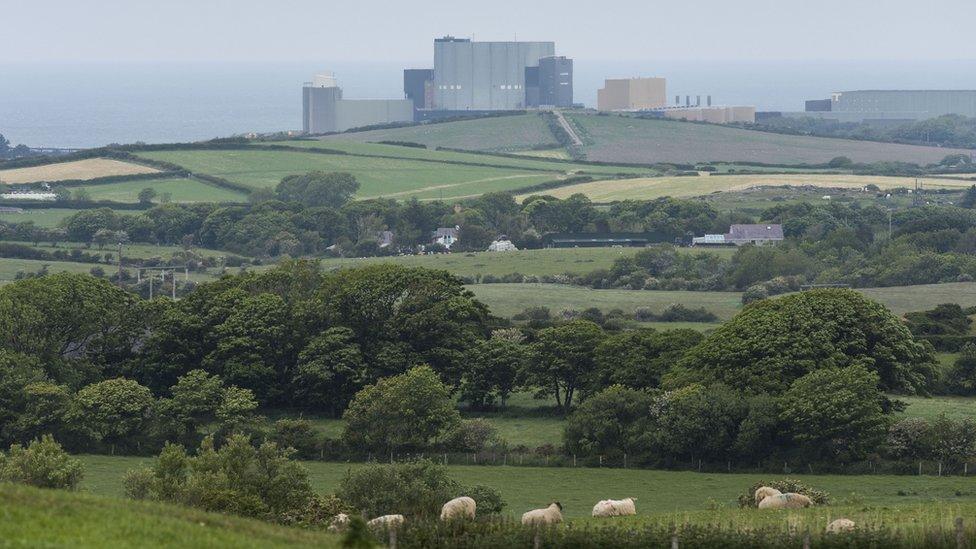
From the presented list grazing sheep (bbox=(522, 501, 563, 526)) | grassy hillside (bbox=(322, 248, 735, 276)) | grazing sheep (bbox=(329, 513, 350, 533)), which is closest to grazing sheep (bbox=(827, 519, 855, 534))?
grazing sheep (bbox=(522, 501, 563, 526))

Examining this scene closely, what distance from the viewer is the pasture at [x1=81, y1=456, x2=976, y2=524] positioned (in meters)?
44.1

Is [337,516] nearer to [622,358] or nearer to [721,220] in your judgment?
[622,358]

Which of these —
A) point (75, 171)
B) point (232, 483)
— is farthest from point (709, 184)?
point (232, 483)

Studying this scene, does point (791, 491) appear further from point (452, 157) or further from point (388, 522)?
point (452, 157)

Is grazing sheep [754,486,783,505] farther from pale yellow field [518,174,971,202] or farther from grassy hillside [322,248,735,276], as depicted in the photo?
pale yellow field [518,174,971,202]

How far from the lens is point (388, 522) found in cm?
3419

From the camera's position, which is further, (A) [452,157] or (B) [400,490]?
(A) [452,157]

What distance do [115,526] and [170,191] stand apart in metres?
134

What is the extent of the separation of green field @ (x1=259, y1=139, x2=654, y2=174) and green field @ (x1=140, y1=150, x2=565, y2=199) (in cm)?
330

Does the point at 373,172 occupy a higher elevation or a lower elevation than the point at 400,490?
higher

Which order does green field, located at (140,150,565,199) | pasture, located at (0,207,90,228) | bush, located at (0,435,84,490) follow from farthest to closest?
1. green field, located at (140,150,565,199)
2. pasture, located at (0,207,90,228)
3. bush, located at (0,435,84,490)

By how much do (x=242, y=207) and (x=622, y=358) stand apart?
82.1 meters

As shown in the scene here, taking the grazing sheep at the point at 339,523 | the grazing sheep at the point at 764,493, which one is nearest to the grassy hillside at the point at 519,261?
the grazing sheep at the point at 764,493

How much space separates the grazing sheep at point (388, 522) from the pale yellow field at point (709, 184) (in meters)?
118
